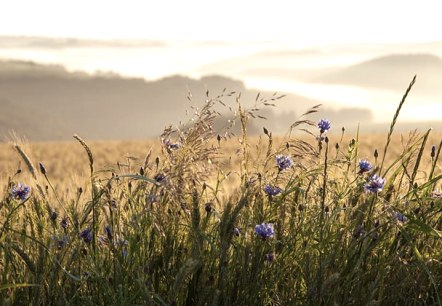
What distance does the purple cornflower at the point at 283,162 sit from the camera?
2643mm

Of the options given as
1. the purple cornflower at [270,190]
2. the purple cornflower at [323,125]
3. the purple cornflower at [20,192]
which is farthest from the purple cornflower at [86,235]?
A: the purple cornflower at [323,125]

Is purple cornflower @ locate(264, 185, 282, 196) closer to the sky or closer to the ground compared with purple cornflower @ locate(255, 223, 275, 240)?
closer to the sky

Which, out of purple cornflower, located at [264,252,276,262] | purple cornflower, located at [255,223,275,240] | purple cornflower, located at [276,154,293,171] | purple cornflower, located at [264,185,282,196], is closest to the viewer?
purple cornflower, located at [255,223,275,240]

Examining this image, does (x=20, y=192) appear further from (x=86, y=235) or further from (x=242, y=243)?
(x=242, y=243)

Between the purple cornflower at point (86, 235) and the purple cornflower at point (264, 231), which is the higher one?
the purple cornflower at point (264, 231)

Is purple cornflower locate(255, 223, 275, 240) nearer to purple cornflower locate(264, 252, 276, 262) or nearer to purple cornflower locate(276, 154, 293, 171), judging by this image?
purple cornflower locate(264, 252, 276, 262)

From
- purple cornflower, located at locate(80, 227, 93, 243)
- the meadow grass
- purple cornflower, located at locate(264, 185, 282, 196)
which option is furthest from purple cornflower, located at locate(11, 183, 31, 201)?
purple cornflower, located at locate(264, 185, 282, 196)

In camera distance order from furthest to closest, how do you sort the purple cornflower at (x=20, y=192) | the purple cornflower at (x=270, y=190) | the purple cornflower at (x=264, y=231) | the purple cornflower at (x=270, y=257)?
1. the purple cornflower at (x=20, y=192)
2. the purple cornflower at (x=270, y=190)
3. the purple cornflower at (x=270, y=257)
4. the purple cornflower at (x=264, y=231)

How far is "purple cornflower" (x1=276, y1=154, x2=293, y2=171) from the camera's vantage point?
264 cm

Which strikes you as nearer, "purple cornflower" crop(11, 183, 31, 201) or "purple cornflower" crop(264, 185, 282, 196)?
"purple cornflower" crop(264, 185, 282, 196)

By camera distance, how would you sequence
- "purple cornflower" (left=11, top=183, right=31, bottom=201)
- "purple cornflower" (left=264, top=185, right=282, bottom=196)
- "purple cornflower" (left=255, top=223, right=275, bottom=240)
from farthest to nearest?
"purple cornflower" (left=11, top=183, right=31, bottom=201) → "purple cornflower" (left=264, top=185, right=282, bottom=196) → "purple cornflower" (left=255, top=223, right=275, bottom=240)

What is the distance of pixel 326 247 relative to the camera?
8.13 feet

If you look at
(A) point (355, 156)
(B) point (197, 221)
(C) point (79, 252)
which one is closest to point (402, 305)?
(A) point (355, 156)

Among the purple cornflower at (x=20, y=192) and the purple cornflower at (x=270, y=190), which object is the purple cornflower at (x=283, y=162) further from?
the purple cornflower at (x=20, y=192)
